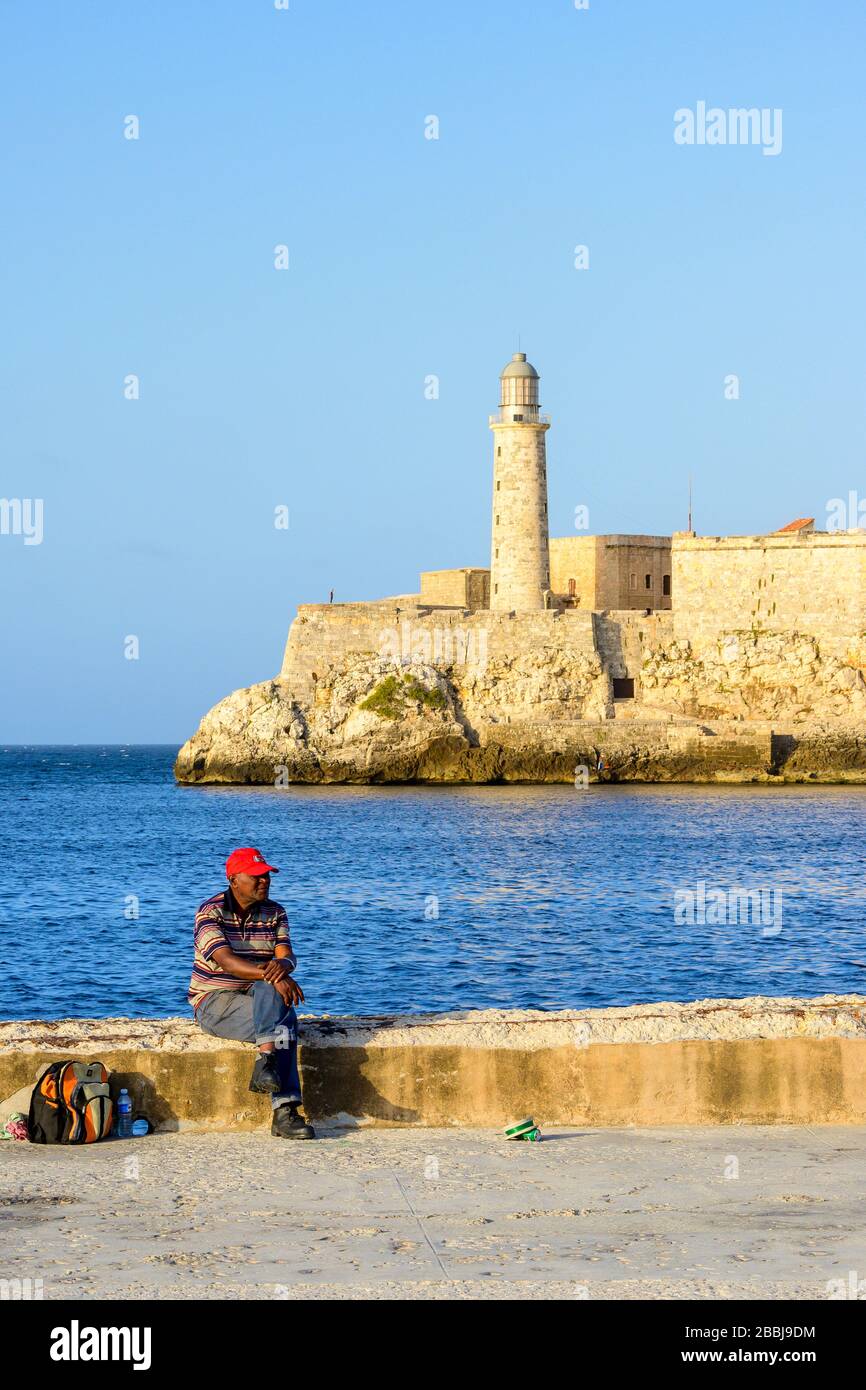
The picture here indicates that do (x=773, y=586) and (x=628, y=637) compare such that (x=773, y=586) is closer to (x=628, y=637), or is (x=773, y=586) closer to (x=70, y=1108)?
(x=628, y=637)

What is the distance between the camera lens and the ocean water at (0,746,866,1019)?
20047 millimetres

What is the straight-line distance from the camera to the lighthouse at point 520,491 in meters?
62.5

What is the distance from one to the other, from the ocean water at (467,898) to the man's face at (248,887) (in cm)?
1079

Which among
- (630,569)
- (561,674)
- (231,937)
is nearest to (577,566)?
(630,569)

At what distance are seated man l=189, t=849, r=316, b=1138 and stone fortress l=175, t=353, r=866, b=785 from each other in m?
54.4

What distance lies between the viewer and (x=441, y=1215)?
5660 mm

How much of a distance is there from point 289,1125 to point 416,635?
5729cm

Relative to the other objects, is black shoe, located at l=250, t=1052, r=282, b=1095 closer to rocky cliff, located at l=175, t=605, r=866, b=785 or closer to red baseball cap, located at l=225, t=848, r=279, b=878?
red baseball cap, located at l=225, t=848, r=279, b=878

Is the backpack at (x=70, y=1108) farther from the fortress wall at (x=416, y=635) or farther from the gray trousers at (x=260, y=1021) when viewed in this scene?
the fortress wall at (x=416, y=635)

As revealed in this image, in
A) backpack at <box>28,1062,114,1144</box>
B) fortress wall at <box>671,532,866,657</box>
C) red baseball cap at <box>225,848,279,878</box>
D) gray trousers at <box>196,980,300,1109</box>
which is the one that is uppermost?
fortress wall at <box>671,532,866,657</box>

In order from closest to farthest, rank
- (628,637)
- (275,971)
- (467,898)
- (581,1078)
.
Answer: (275,971)
(581,1078)
(467,898)
(628,637)

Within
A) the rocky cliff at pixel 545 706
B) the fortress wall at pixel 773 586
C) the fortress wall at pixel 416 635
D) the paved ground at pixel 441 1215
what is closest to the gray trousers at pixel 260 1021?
the paved ground at pixel 441 1215

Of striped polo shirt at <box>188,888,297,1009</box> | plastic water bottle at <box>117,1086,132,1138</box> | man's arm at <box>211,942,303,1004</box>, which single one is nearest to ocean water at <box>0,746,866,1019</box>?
striped polo shirt at <box>188,888,297,1009</box>
